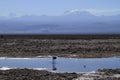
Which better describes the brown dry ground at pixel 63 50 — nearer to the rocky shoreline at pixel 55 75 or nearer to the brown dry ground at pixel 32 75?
the rocky shoreline at pixel 55 75

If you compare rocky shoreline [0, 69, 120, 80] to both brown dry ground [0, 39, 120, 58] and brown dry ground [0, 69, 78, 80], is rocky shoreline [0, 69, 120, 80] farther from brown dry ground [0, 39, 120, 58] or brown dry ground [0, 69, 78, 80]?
brown dry ground [0, 39, 120, 58]

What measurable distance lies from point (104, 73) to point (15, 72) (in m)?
7.10

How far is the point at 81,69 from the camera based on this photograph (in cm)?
3728

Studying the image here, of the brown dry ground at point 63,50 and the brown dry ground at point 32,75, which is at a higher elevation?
the brown dry ground at point 63,50

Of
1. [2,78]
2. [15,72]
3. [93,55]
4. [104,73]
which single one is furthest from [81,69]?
[93,55]

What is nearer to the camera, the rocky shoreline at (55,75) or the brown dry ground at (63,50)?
the rocky shoreline at (55,75)

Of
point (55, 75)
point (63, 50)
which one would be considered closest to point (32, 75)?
point (55, 75)

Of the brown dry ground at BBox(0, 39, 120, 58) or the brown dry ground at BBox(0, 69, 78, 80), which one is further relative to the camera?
the brown dry ground at BBox(0, 39, 120, 58)

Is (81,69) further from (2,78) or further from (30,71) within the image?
(2,78)

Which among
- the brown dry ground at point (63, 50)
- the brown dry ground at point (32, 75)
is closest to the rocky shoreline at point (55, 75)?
the brown dry ground at point (32, 75)

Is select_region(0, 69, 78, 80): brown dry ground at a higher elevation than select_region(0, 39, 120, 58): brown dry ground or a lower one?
lower

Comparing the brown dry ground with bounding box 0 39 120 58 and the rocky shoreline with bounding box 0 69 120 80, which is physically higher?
the brown dry ground with bounding box 0 39 120 58

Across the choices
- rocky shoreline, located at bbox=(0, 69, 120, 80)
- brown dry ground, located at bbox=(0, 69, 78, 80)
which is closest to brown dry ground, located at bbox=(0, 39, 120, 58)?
rocky shoreline, located at bbox=(0, 69, 120, 80)

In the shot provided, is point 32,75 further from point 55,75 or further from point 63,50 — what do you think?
point 63,50
